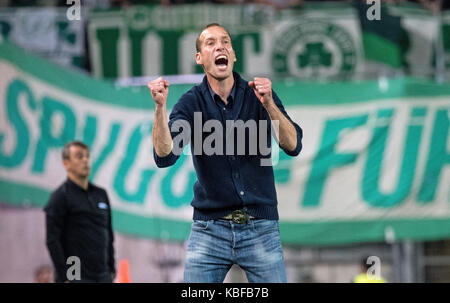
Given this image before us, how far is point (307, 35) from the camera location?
11992 millimetres

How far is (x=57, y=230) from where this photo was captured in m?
6.82

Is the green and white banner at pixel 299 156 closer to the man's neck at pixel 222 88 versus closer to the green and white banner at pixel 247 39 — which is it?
the green and white banner at pixel 247 39

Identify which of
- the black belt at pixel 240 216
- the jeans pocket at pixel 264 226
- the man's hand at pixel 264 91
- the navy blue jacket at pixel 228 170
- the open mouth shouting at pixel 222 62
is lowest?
the jeans pocket at pixel 264 226

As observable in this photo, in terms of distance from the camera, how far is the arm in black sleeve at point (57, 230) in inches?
264

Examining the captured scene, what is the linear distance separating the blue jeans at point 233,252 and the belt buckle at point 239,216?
26 millimetres

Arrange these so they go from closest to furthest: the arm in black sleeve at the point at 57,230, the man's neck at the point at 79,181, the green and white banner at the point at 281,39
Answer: the arm in black sleeve at the point at 57,230 < the man's neck at the point at 79,181 < the green and white banner at the point at 281,39

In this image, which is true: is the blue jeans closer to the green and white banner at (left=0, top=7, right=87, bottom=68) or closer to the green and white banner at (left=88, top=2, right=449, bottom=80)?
the green and white banner at (left=88, top=2, right=449, bottom=80)

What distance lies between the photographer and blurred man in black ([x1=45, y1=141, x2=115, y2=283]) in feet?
22.3

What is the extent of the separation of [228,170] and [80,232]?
3101 millimetres

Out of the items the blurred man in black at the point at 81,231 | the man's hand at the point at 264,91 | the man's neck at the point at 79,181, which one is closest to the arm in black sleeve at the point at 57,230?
the blurred man in black at the point at 81,231

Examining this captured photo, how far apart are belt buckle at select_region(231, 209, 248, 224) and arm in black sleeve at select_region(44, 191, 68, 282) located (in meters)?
2.93

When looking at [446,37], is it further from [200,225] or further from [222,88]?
[200,225]

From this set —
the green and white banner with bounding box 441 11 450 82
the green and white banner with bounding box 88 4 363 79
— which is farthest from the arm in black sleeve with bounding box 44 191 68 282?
the green and white banner with bounding box 441 11 450 82
